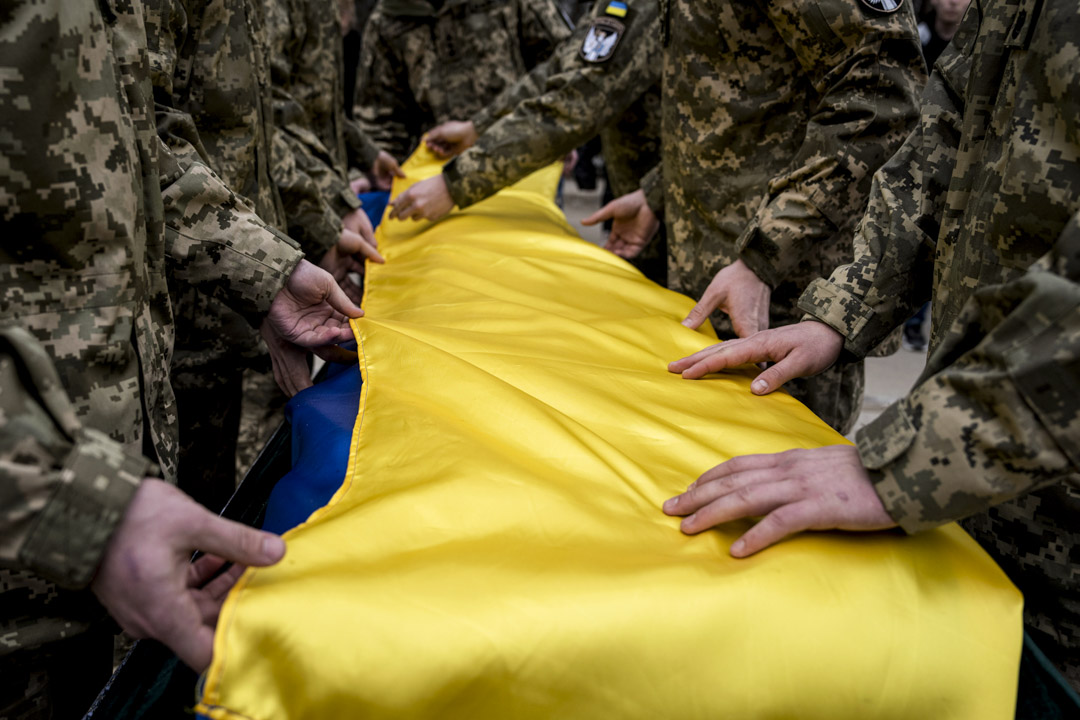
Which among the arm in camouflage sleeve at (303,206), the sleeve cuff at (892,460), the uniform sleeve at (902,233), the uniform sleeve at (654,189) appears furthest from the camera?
the uniform sleeve at (654,189)

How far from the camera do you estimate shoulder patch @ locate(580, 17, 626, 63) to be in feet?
7.16

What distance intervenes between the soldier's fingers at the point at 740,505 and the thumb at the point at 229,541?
44cm

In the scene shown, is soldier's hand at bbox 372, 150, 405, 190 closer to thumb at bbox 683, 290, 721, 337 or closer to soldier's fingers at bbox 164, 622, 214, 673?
thumb at bbox 683, 290, 721, 337

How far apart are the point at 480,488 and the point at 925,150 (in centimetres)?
90

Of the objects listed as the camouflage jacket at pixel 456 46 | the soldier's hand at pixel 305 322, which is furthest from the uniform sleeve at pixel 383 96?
the soldier's hand at pixel 305 322

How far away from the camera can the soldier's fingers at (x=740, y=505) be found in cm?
77

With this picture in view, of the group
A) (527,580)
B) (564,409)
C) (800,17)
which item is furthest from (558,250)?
(527,580)

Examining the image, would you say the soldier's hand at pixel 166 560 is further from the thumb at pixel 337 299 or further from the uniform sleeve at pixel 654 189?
the uniform sleeve at pixel 654 189

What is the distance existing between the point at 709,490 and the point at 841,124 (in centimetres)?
106

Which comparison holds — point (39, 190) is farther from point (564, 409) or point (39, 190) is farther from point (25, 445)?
point (564, 409)

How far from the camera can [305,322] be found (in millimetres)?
1306

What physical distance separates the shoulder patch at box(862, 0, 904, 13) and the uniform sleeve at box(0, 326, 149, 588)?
61.1 inches

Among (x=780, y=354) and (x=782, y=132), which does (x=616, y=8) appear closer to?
(x=782, y=132)

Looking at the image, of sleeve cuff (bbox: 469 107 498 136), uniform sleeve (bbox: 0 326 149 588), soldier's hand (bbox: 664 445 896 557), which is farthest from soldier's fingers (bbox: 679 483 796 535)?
sleeve cuff (bbox: 469 107 498 136)
